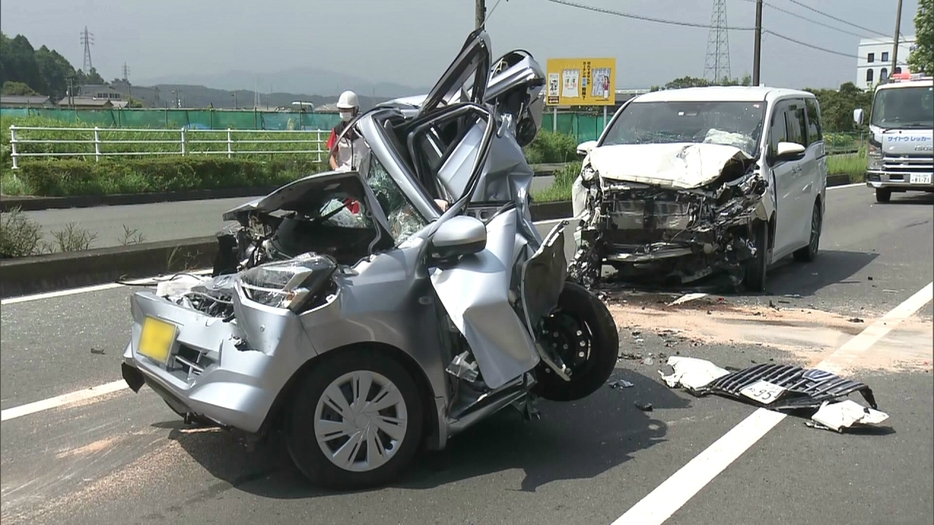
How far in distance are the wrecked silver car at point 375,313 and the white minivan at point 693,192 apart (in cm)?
369

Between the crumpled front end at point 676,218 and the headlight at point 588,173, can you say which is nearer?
the crumpled front end at point 676,218

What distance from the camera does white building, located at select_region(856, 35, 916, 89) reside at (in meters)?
3.17

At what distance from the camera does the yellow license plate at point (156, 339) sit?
4176mm


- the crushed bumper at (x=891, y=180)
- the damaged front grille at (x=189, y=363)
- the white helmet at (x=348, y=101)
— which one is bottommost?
the damaged front grille at (x=189, y=363)

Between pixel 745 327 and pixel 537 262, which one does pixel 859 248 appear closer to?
pixel 745 327

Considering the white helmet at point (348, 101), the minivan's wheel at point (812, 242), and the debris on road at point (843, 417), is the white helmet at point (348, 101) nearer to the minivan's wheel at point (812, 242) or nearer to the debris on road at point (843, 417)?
the debris on road at point (843, 417)

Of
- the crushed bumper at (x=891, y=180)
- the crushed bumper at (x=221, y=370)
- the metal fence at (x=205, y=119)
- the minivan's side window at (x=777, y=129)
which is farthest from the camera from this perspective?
the metal fence at (x=205, y=119)

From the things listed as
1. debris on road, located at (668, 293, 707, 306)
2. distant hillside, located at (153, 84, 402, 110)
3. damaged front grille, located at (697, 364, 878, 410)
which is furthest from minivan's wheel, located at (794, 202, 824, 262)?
distant hillside, located at (153, 84, 402, 110)

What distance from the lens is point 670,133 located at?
9.62 meters

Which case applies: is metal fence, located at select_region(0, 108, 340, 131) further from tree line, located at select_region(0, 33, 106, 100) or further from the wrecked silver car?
tree line, located at select_region(0, 33, 106, 100)

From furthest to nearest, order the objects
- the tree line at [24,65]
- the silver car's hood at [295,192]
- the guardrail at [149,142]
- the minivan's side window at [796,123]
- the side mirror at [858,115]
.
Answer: the guardrail at [149,142]
the side mirror at [858,115]
the minivan's side window at [796,123]
the silver car's hood at [295,192]
the tree line at [24,65]

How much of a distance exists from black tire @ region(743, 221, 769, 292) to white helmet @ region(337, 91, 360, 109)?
4136mm

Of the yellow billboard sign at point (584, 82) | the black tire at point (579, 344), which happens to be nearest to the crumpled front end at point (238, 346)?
the black tire at point (579, 344)

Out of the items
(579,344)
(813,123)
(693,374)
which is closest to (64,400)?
(579,344)
